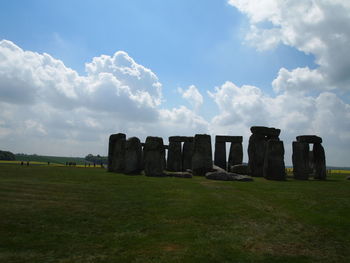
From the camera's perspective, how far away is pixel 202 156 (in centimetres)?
2409

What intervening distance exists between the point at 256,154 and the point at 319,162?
4687mm

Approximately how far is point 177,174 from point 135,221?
1294 cm

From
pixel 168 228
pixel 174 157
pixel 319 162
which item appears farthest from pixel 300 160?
pixel 168 228

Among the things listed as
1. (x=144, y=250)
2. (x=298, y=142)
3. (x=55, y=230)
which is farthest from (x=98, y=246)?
(x=298, y=142)

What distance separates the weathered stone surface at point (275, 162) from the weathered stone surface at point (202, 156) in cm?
494

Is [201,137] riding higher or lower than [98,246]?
higher

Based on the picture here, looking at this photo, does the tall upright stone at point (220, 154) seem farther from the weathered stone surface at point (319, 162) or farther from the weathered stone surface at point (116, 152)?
the weathered stone surface at point (116, 152)

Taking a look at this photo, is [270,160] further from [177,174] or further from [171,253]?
[171,253]

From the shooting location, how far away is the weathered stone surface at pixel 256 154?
77.5 ft

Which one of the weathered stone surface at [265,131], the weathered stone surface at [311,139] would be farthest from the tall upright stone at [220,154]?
the weathered stone surface at [311,139]

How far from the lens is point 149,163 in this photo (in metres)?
21.4

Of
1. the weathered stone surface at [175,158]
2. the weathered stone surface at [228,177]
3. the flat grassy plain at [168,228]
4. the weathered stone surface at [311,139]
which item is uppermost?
the weathered stone surface at [311,139]

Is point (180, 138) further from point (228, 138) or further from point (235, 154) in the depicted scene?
point (235, 154)

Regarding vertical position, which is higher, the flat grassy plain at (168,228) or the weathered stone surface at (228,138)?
the weathered stone surface at (228,138)
